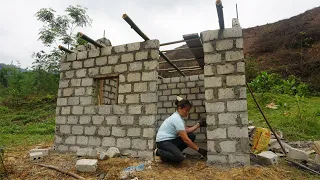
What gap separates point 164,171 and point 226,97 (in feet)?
5.75

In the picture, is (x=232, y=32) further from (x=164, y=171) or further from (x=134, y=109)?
(x=164, y=171)

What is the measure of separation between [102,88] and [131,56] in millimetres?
1630

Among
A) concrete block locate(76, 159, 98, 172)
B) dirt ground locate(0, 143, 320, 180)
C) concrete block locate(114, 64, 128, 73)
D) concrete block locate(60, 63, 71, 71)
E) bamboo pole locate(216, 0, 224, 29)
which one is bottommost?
dirt ground locate(0, 143, 320, 180)

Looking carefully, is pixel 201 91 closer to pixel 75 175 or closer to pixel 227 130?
pixel 227 130

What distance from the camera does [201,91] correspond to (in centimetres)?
827

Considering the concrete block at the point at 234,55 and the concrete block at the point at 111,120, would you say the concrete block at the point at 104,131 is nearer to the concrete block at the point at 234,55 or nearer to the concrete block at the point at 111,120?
the concrete block at the point at 111,120

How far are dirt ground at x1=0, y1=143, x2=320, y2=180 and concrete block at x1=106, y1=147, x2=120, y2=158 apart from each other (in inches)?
6.3

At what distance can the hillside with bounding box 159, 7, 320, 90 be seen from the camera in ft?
59.7

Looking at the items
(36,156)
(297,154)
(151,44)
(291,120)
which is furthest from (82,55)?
(291,120)

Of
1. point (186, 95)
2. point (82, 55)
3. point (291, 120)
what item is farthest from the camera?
point (186, 95)

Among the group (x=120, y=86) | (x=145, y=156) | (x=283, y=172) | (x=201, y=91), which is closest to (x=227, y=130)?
(x=283, y=172)

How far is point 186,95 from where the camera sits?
27.8 ft

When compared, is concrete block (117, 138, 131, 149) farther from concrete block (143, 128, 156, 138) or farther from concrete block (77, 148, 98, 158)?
concrete block (77, 148, 98, 158)

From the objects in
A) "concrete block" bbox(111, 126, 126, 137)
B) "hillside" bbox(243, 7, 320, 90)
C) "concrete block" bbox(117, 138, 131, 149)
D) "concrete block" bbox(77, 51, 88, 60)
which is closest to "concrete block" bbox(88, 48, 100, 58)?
"concrete block" bbox(77, 51, 88, 60)
